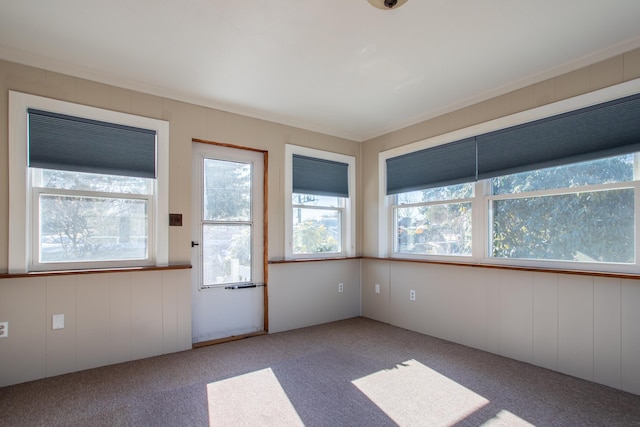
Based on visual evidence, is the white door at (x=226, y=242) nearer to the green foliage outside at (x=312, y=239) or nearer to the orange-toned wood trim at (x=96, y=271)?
the orange-toned wood trim at (x=96, y=271)

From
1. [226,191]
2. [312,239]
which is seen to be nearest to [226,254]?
[226,191]

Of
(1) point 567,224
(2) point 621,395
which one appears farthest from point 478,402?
(1) point 567,224

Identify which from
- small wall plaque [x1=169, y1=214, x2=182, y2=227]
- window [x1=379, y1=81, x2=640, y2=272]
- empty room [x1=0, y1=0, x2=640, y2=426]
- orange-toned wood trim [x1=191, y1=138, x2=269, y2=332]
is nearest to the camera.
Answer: empty room [x1=0, y1=0, x2=640, y2=426]

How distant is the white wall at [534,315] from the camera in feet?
8.02

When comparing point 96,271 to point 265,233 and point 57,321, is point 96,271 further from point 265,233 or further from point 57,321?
point 265,233

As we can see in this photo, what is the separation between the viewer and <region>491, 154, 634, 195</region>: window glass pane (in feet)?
8.36

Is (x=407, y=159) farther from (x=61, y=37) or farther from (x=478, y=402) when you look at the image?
(x=61, y=37)

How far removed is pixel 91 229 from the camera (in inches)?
114

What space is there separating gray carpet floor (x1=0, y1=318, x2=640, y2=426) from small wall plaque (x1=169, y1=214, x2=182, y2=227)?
1240 mm

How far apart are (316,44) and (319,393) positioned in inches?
100

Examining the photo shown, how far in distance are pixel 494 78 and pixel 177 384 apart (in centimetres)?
366

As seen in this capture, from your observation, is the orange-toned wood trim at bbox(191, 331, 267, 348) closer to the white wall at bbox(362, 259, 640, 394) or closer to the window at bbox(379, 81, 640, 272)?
the white wall at bbox(362, 259, 640, 394)

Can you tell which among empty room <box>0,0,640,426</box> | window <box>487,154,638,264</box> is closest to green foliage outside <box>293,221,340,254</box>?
empty room <box>0,0,640,426</box>

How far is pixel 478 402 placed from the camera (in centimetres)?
227
